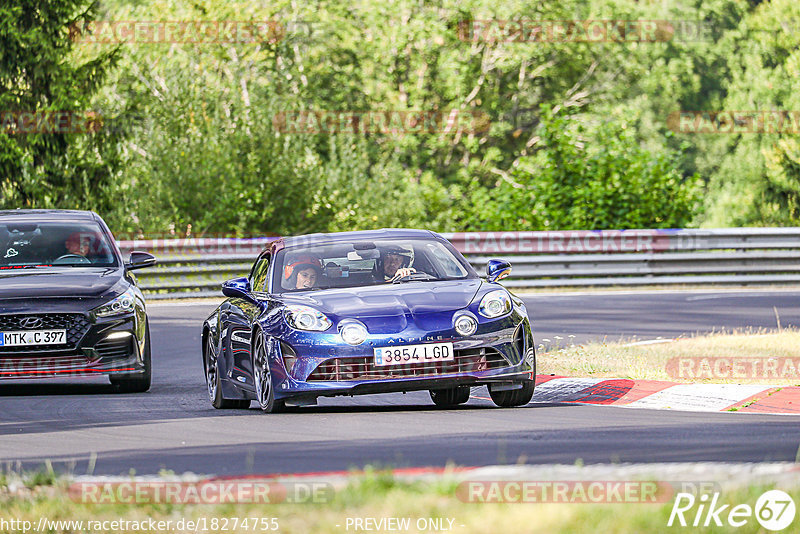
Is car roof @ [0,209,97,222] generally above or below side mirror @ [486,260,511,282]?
below

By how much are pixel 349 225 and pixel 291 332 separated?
79.4 ft

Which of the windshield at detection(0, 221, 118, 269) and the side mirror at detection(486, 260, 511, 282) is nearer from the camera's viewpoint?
the side mirror at detection(486, 260, 511, 282)

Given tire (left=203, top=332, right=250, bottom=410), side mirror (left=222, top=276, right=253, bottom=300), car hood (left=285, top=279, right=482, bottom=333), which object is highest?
car hood (left=285, top=279, right=482, bottom=333)

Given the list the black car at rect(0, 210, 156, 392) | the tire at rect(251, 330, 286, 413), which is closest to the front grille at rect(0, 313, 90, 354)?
the black car at rect(0, 210, 156, 392)

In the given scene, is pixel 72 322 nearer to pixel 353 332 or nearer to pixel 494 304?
pixel 353 332

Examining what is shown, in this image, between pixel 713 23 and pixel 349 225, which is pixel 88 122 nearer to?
pixel 349 225

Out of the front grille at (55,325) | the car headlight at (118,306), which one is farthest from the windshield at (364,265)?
the front grille at (55,325)

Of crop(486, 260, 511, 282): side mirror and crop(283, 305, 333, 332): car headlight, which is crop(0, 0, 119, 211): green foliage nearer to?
crop(486, 260, 511, 282): side mirror

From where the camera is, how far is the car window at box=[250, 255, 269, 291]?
1169 cm

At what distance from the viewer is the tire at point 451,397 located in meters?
11.4

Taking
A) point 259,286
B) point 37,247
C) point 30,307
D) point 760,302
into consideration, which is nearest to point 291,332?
point 259,286

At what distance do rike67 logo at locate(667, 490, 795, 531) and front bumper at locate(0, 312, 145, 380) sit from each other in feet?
27.0

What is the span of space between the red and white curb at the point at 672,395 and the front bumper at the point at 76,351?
365 cm

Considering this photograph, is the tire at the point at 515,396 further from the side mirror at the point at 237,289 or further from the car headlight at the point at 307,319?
the side mirror at the point at 237,289
